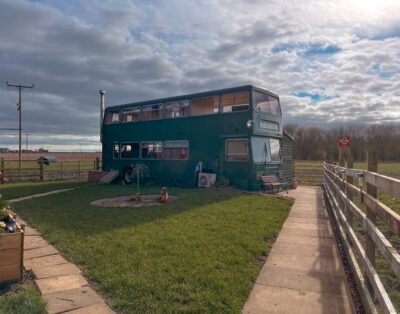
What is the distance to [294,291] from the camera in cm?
371

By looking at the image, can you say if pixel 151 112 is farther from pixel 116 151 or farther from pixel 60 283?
pixel 60 283

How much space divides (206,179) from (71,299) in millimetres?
10526

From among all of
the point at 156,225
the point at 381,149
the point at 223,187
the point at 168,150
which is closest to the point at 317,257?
the point at 156,225

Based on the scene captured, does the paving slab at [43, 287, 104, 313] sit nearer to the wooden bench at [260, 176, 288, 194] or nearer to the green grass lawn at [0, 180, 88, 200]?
the green grass lawn at [0, 180, 88, 200]

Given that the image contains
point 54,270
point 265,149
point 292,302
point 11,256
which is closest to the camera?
point 292,302

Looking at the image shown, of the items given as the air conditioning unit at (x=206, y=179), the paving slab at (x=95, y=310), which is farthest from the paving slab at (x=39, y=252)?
the air conditioning unit at (x=206, y=179)

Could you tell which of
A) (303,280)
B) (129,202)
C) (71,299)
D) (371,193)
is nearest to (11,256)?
(71,299)

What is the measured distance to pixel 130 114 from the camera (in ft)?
59.0

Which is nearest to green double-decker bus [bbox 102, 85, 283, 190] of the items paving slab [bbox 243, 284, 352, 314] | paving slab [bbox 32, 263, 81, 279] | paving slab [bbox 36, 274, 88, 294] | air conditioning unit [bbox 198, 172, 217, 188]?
air conditioning unit [bbox 198, 172, 217, 188]

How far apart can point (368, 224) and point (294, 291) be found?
49.2 inches

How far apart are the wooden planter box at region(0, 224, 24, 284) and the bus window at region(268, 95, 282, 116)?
11995mm

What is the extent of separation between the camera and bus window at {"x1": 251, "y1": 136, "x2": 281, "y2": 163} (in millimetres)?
12723

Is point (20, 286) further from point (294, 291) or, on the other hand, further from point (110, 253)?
point (294, 291)

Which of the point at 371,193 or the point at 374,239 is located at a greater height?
the point at 371,193
